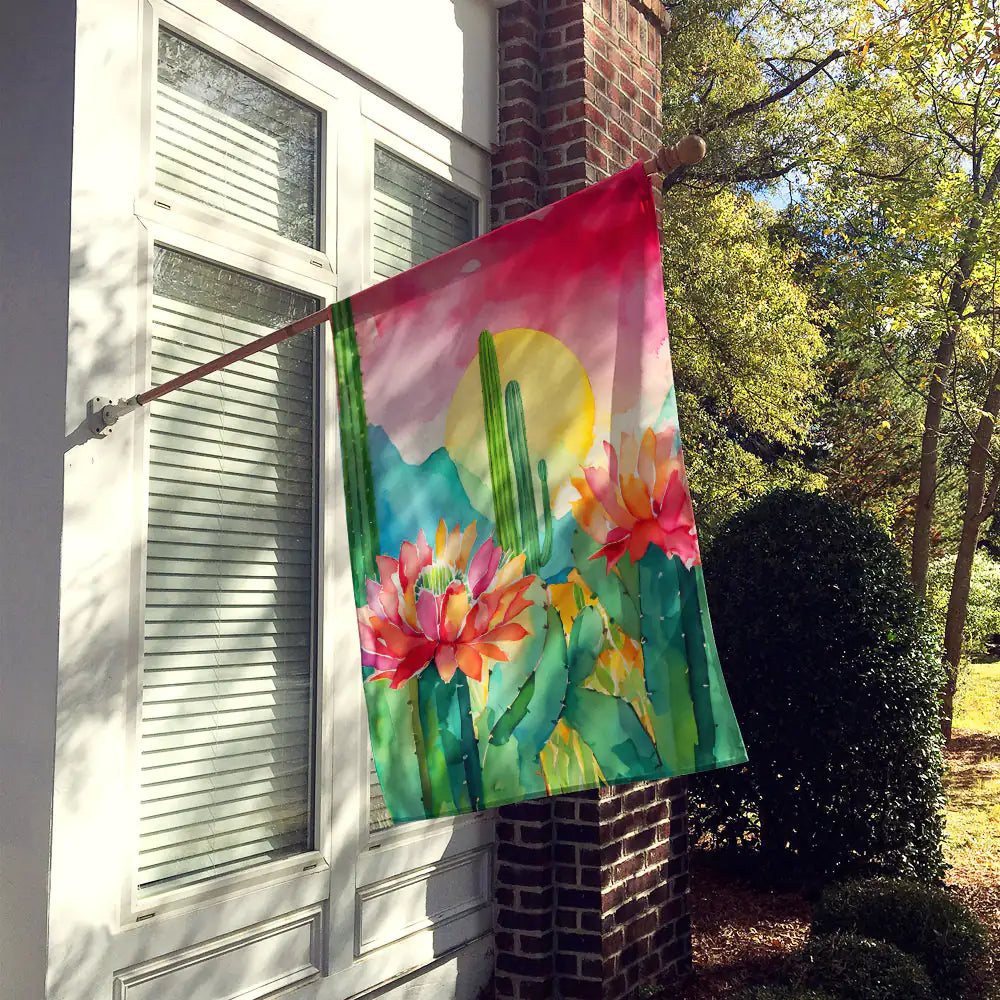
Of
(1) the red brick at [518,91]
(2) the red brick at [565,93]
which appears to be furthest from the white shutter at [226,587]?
(2) the red brick at [565,93]

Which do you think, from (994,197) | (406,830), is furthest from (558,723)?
(994,197)

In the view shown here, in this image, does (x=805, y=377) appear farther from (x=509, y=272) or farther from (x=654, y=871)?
(x=509, y=272)

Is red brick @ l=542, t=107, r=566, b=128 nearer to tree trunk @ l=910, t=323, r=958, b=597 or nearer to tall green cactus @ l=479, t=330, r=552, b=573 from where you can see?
tall green cactus @ l=479, t=330, r=552, b=573

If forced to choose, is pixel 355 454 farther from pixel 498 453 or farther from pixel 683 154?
pixel 683 154

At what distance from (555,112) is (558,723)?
3.29 metres

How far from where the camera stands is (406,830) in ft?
13.3

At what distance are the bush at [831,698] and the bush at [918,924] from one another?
1.00 meters

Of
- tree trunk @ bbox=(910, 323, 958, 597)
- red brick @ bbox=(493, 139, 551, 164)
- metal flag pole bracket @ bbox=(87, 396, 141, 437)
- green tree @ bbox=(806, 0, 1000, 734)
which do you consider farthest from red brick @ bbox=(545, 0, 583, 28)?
tree trunk @ bbox=(910, 323, 958, 597)

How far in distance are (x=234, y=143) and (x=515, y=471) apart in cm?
179

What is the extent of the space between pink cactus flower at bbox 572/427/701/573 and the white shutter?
1394 mm

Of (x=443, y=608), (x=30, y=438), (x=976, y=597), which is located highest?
(x=976, y=597)

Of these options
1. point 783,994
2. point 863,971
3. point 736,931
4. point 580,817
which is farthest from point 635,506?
point 736,931

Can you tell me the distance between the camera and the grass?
20.4 feet

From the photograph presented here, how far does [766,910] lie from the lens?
581cm
